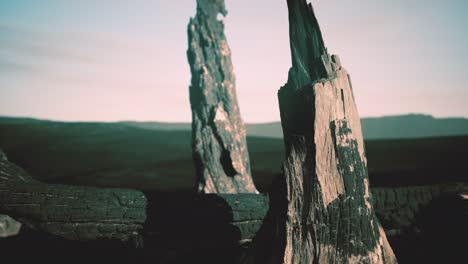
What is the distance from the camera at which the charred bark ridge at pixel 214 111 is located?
22.7 feet

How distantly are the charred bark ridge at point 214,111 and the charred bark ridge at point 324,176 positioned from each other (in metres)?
4.78

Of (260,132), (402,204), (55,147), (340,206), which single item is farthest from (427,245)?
(260,132)

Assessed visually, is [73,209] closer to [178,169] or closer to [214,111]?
[214,111]

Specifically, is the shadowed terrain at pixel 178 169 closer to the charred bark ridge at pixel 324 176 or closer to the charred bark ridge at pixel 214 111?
the charred bark ridge at pixel 214 111

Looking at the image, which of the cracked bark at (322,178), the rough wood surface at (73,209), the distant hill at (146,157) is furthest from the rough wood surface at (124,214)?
the distant hill at (146,157)

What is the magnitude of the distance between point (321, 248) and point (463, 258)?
202 cm

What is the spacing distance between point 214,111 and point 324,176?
16.9 feet

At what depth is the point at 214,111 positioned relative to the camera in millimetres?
7039

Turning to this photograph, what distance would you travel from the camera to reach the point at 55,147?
18469 mm

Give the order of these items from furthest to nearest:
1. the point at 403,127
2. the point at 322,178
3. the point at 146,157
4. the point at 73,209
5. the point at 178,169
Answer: the point at 403,127 → the point at 146,157 → the point at 178,169 → the point at 73,209 → the point at 322,178

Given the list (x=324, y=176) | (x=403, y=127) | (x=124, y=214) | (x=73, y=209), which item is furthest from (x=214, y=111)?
(x=403, y=127)

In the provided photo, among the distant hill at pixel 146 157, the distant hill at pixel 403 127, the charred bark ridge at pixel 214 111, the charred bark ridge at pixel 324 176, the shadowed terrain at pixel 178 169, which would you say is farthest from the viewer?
the distant hill at pixel 403 127

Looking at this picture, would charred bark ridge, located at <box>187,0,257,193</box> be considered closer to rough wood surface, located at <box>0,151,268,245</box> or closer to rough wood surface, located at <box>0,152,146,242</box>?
rough wood surface, located at <box>0,151,268,245</box>

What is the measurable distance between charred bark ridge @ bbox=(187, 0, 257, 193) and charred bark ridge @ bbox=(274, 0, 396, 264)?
4779 millimetres
